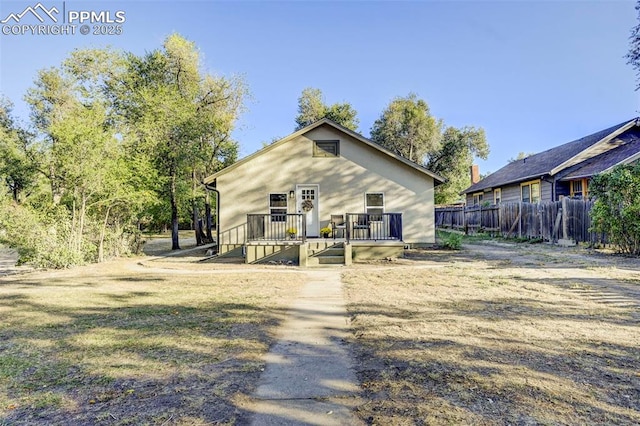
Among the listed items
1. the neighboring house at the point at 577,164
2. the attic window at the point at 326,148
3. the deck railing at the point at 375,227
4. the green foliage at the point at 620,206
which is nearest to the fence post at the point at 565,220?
the neighboring house at the point at 577,164

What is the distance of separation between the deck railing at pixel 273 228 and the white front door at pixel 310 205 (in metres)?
0.46

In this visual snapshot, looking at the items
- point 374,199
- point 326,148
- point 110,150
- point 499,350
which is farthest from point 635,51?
point 110,150

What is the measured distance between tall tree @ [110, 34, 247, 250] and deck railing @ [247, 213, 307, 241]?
18.3ft

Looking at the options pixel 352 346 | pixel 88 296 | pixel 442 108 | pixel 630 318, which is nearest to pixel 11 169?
pixel 88 296

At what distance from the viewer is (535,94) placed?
26.1 metres

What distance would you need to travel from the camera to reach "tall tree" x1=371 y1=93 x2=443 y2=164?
34844mm

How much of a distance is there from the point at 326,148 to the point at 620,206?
10.1 meters

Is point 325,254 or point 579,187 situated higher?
point 579,187

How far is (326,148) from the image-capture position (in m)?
14.9

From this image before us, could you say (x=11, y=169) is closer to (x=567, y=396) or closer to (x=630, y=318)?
(x=567, y=396)

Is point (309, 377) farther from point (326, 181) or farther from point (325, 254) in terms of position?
point (326, 181)

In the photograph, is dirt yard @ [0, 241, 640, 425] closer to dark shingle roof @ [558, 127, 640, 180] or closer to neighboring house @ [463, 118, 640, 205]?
dark shingle roof @ [558, 127, 640, 180]

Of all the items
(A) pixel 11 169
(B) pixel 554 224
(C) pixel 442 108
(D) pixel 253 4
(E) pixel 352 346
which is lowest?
(E) pixel 352 346

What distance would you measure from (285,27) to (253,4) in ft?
8.67
